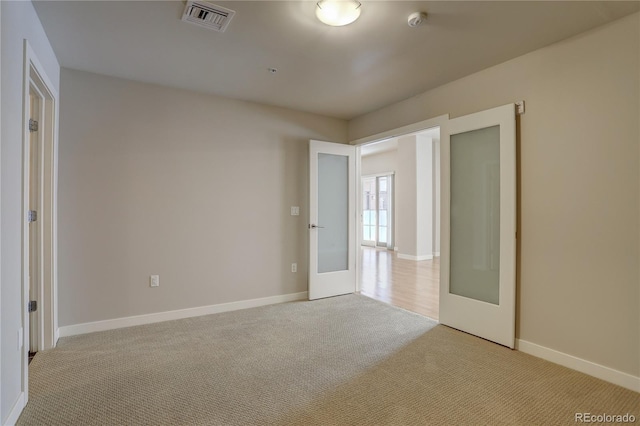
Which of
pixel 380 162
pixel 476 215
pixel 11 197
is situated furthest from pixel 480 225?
pixel 380 162

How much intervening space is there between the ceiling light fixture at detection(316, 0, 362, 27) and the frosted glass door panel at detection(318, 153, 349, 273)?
7.69 ft

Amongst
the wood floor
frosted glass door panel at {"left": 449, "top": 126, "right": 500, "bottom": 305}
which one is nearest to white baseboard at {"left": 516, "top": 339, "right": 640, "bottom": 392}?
frosted glass door panel at {"left": 449, "top": 126, "right": 500, "bottom": 305}

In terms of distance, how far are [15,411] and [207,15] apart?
2.69 meters

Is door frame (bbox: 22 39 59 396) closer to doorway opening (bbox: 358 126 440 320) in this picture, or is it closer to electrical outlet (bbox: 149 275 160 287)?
electrical outlet (bbox: 149 275 160 287)

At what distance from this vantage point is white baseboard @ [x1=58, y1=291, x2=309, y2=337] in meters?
3.20

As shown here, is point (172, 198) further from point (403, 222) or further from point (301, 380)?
point (403, 222)

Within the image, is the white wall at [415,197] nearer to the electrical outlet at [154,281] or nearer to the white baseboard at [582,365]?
the white baseboard at [582,365]

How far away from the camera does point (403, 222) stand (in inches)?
323

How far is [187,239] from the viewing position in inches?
146

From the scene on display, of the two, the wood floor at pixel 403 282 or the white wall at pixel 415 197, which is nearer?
the wood floor at pixel 403 282

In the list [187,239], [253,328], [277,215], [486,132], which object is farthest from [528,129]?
[187,239]

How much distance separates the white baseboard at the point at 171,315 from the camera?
10.5 feet

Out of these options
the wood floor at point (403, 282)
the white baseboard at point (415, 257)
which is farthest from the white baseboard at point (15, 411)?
the white baseboard at point (415, 257)

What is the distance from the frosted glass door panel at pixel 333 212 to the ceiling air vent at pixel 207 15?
2.34 m
